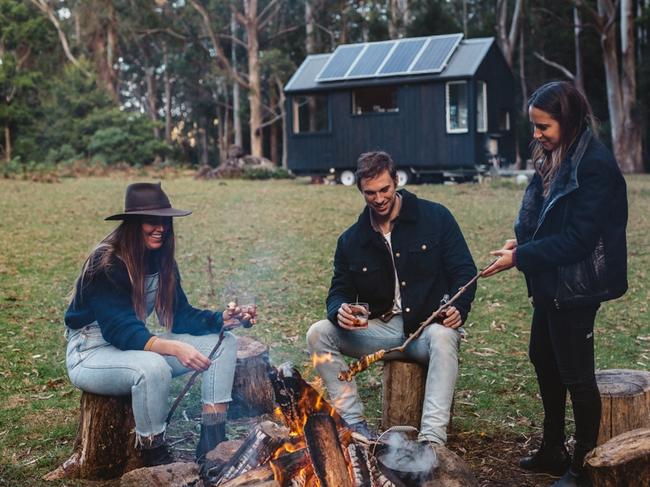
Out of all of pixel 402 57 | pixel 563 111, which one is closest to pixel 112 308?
pixel 563 111

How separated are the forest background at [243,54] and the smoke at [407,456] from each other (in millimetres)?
23403

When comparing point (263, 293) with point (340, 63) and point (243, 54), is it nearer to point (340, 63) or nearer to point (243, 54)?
point (340, 63)

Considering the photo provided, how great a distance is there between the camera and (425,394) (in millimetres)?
4254

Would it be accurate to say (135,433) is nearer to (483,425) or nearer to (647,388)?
(483,425)

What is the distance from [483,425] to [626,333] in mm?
3003

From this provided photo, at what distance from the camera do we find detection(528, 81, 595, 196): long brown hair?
3.60m

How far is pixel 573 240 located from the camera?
11.7ft

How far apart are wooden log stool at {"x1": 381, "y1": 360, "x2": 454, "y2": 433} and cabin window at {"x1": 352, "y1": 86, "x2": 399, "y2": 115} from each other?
21.5 metres

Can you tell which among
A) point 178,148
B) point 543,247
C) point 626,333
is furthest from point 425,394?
point 178,148

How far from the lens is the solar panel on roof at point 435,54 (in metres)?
24.2

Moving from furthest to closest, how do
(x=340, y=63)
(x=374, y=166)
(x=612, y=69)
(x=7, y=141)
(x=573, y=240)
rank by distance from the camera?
(x=7, y=141)
(x=612, y=69)
(x=340, y=63)
(x=374, y=166)
(x=573, y=240)

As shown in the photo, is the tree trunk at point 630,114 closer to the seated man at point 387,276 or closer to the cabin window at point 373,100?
the cabin window at point 373,100

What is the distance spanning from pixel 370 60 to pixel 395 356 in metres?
22.4

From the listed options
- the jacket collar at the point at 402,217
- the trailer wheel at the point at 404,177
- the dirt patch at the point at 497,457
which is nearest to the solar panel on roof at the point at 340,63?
the trailer wheel at the point at 404,177
